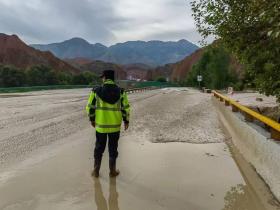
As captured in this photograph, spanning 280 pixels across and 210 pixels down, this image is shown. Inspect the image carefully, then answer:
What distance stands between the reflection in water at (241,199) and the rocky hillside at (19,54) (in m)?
132

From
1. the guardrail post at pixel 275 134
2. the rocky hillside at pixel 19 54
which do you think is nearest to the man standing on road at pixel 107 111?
the guardrail post at pixel 275 134

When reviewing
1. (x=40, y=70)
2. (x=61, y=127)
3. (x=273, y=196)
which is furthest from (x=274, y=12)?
(x=40, y=70)

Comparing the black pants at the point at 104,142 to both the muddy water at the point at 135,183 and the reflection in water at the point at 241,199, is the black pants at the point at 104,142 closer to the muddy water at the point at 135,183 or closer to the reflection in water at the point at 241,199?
the muddy water at the point at 135,183

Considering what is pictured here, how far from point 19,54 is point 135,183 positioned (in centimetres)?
14012

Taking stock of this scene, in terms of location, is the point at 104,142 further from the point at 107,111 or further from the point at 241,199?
the point at 241,199

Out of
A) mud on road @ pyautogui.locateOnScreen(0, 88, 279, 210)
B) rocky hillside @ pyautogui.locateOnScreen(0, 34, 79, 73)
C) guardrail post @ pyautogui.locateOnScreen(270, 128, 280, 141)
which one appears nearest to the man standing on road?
mud on road @ pyautogui.locateOnScreen(0, 88, 279, 210)

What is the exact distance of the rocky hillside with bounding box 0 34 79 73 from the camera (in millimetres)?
137000

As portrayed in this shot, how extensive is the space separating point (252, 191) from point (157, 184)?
1440 millimetres

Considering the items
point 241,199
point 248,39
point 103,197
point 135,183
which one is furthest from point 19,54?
point 241,199

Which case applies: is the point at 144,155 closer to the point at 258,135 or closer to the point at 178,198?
the point at 258,135

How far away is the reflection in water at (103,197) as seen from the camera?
17.8 ft

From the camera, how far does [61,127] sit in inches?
527

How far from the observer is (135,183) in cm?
655

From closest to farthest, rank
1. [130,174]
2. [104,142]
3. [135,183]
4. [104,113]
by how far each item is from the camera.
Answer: [135,183], [104,113], [104,142], [130,174]
